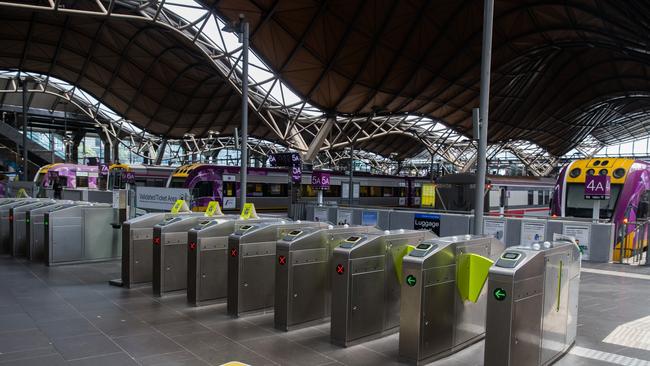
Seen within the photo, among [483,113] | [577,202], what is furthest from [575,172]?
[483,113]

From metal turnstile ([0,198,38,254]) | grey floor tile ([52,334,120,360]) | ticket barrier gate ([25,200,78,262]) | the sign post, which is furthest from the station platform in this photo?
the sign post

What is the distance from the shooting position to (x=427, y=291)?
5336 millimetres

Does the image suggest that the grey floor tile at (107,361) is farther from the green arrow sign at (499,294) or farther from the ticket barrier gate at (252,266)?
the green arrow sign at (499,294)

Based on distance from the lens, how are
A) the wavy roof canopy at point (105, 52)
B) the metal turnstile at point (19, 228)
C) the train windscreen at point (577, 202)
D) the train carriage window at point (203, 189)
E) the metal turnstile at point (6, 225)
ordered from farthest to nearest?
1. the wavy roof canopy at point (105, 52)
2. the train carriage window at point (203, 189)
3. the train windscreen at point (577, 202)
4. the metal turnstile at point (6, 225)
5. the metal turnstile at point (19, 228)

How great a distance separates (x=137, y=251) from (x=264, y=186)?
1766 cm

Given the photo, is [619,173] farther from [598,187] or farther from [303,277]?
[303,277]

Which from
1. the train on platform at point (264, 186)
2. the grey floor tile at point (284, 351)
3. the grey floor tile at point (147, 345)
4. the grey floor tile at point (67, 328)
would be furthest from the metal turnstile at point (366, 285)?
the train on platform at point (264, 186)

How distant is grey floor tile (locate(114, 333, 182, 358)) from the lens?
5.62 metres

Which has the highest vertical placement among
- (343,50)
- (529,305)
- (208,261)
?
(343,50)

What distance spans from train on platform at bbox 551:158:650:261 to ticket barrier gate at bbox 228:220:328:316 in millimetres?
11225

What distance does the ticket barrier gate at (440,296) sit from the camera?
17.5 ft

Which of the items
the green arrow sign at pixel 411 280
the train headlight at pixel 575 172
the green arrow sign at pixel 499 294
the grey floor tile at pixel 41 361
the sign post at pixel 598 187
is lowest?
the grey floor tile at pixel 41 361

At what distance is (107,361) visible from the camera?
5.27 m

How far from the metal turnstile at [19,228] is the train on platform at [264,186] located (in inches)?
424
